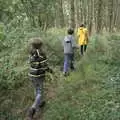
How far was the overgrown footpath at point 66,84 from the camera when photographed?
9.74 metres

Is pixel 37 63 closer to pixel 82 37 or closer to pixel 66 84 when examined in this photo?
pixel 66 84

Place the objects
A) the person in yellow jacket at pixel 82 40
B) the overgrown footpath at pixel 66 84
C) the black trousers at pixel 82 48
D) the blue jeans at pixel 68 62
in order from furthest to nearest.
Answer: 1. the person in yellow jacket at pixel 82 40
2. the black trousers at pixel 82 48
3. the blue jeans at pixel 68 62
4. the overgrown footpath at pixel 66 84

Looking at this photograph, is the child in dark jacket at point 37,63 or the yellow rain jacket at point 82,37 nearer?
the child in dark jacket at point 37,63

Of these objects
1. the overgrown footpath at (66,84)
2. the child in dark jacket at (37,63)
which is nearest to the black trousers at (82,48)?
the overgrown footpath at (66,84)

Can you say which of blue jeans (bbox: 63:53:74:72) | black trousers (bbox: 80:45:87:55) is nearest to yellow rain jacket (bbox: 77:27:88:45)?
black trousers (bbox: 80:45:87:55)

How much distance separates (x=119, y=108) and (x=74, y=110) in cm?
129

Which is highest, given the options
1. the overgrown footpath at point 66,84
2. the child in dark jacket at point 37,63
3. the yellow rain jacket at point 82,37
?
the child in dark jacket at point 37,63

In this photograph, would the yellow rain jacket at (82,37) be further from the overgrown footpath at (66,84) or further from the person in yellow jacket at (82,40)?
the overgrown footpath at (66,84)

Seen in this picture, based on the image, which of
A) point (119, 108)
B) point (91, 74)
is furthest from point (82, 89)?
point (119, 108)

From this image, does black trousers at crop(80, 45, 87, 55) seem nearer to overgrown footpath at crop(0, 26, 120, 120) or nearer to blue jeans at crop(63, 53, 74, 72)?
overgrown footpath at crop(0, 26, 120, 120)

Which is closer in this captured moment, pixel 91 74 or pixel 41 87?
pixel 41 87

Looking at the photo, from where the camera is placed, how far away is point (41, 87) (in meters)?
10.1

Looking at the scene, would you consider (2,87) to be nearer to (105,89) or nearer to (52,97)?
(52,97)

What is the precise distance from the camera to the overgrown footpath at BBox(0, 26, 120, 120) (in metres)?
9.74
